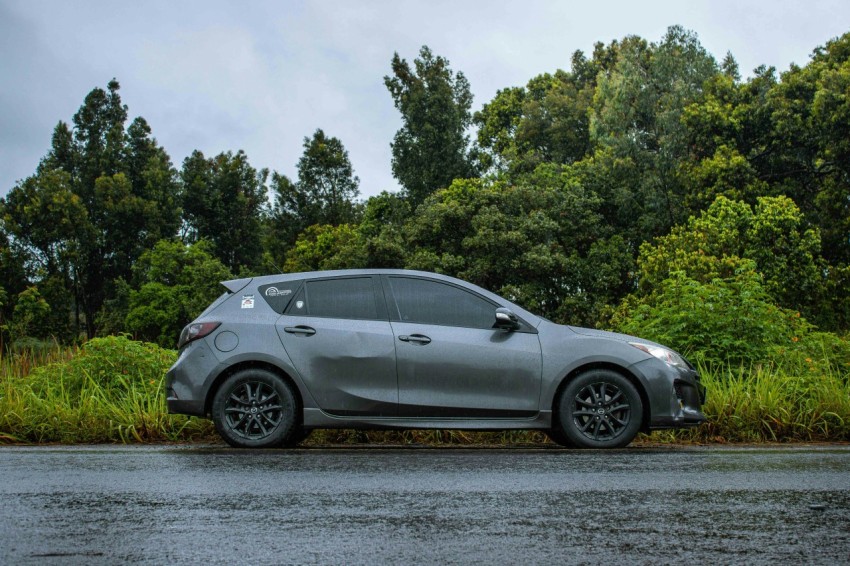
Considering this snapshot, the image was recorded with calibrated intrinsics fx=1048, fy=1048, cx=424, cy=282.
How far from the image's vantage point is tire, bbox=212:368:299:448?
895cm

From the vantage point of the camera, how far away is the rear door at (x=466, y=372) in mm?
8945

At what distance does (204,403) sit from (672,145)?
39.0m

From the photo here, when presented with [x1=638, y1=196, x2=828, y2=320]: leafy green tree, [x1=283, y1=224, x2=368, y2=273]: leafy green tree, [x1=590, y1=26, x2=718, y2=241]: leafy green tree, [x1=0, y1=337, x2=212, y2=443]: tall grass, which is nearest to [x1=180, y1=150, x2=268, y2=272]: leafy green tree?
[x1=283, y1=224, x2=368, y2=273]: leafy green tree

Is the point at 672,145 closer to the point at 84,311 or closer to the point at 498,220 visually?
the point at 498,220

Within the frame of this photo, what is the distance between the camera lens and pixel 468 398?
8.95 metres

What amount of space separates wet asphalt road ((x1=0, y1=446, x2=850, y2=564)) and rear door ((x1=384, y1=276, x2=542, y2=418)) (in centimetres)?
64

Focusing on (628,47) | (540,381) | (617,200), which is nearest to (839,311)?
(617,200)

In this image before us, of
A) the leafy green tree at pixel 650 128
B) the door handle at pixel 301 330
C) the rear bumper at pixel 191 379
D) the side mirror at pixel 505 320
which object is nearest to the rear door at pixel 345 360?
the door handle at pixel 301 330

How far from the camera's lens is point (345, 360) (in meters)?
9.01

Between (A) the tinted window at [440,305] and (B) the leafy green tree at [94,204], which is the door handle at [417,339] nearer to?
(A) the tinted window at [440,305]

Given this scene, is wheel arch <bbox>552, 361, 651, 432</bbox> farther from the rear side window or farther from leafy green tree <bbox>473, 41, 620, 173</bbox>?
leafy green tree <bbox>473, 41, 620, 173</bbox>

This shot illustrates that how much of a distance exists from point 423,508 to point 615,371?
3992 mm

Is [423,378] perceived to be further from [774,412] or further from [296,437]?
[774,412]

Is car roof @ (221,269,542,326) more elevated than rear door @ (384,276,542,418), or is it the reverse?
car roof @ (221,269,542,326)
